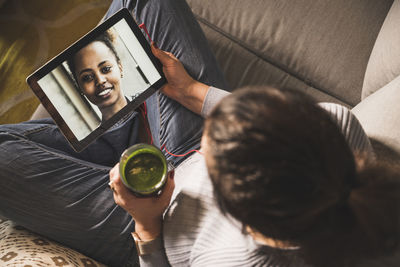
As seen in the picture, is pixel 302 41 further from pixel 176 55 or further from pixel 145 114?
pixel 145 114

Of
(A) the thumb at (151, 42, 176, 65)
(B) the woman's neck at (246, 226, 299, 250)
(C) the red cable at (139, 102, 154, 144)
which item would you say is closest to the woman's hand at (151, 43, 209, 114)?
(A) the thumb at (151, 42, 176, 65)

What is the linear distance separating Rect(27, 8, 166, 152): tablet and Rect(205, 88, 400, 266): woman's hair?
463 millimetres

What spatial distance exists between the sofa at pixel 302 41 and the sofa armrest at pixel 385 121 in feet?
0.67

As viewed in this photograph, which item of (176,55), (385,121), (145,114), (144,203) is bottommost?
(385,121)

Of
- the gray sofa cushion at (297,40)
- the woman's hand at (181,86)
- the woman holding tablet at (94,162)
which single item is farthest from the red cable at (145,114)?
the gray sofa cushion at (297,40)

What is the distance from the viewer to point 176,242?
0.73 metres

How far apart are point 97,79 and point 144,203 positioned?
1.19ft

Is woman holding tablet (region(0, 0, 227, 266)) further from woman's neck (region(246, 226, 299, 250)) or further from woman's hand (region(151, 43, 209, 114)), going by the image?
woman's neck (region(246, 226, 299, 250))

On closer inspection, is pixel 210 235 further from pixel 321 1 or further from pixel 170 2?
pixel 321 1

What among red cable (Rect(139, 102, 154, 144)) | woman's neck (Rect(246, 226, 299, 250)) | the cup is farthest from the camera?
red cable (Rect(139, 102, 154, 144))

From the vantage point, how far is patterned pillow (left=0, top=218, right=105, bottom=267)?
0.71 m

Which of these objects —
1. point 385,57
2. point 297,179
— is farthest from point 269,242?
point 385,57

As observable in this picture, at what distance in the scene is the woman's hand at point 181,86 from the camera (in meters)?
0.91

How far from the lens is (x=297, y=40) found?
1119 millimetres
